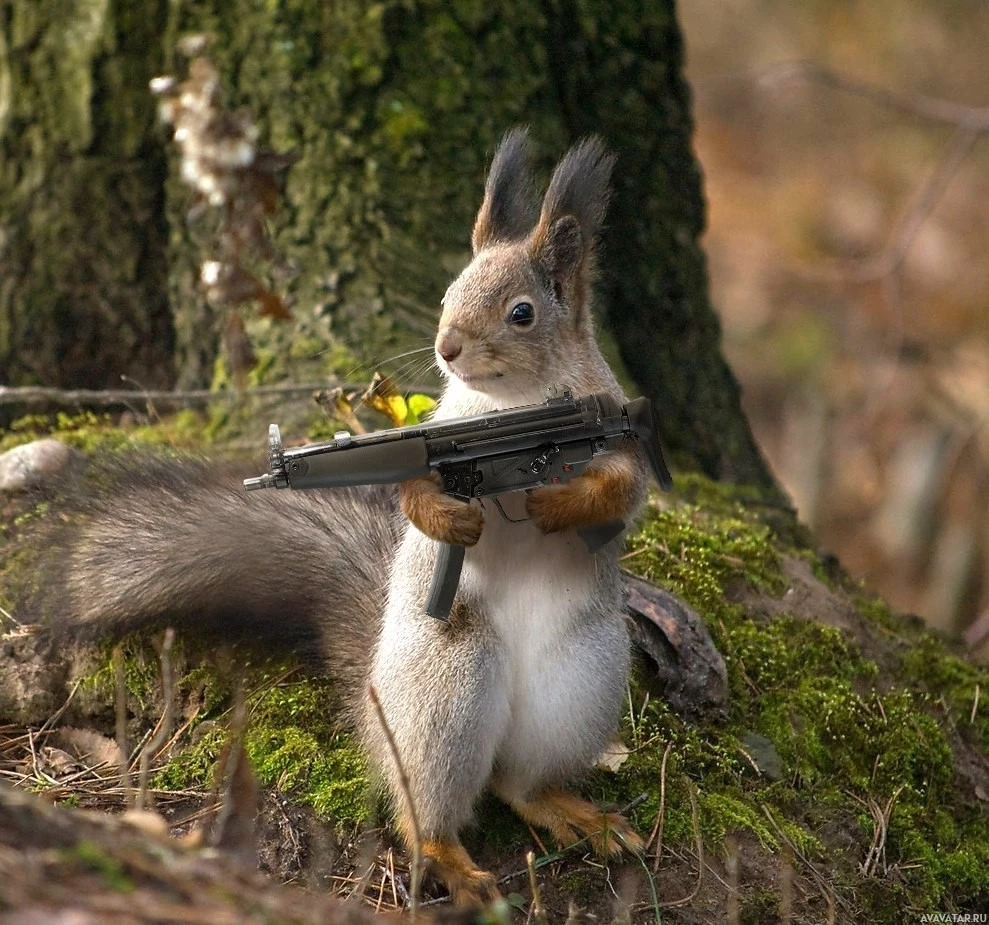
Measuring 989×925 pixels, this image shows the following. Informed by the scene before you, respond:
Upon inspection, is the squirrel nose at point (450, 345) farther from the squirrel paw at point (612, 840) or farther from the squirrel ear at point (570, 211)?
the squirrel paw at point (612, 840)

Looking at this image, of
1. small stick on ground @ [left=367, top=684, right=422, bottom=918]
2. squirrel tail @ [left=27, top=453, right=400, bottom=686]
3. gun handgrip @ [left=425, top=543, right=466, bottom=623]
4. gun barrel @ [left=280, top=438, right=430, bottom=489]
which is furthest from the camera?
squirrel tail @ [left=27, top=453, right=400, bottom=686]

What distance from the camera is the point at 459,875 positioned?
216 cm

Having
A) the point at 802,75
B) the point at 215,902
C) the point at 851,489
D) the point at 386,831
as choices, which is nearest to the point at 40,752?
the point at 386,831

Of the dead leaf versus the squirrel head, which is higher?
the squirrel head

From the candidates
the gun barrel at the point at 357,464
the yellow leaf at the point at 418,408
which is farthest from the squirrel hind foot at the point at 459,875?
the yellow leaf at the point at 418,408

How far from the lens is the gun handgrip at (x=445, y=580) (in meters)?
2.08

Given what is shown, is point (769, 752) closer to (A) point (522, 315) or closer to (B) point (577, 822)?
(B) point (577, 822)

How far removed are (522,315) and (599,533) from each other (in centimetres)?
41

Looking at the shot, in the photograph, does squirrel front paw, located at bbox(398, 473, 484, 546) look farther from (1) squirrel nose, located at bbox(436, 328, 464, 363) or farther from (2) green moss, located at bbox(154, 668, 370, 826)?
(2) green moss, located at bbox(154, 668, 370, 826)

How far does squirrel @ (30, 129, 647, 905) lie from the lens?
212 centimetres

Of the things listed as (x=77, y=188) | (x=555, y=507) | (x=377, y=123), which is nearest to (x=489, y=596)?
(x=555, y=507)

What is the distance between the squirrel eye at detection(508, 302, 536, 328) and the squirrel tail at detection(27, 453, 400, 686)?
590mm

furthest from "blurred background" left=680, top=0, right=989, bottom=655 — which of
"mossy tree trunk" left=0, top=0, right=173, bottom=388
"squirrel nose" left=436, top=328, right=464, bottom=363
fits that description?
"squirrel nose" left=436, top=328, right=464, bottom=363

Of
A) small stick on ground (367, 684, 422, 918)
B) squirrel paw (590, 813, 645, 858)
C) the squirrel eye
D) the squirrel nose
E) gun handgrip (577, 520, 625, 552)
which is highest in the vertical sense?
the squirrel eye
